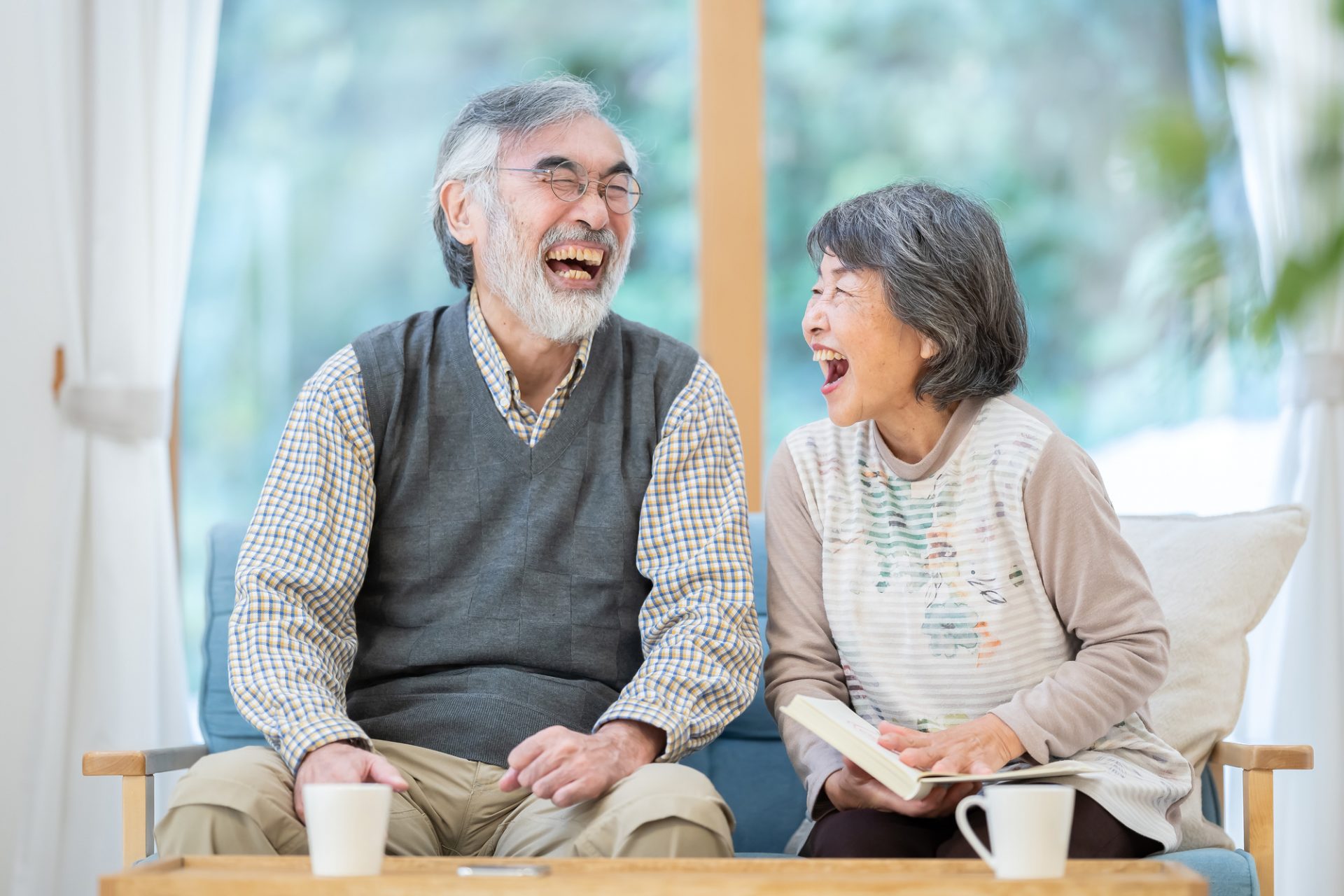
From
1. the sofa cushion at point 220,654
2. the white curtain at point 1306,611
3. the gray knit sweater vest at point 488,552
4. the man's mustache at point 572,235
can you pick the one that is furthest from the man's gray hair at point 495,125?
the white curtain at point 1306,611

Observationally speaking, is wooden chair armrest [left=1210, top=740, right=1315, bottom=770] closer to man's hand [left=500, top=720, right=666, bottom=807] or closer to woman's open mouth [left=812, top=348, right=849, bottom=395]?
woman's open mouth [left=812, top=348, right=849, bottom=395]

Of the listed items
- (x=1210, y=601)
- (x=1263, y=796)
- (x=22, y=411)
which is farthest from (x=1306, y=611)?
(x=22, y=411)

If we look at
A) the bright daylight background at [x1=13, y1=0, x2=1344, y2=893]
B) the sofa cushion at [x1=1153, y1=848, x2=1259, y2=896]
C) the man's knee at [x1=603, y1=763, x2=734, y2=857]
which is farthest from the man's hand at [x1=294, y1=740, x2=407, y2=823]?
the bright daylight background at [x1=13, y1=0, x2=1344, y2=893]

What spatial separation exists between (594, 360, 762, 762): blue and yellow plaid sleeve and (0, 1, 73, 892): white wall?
1561 mm

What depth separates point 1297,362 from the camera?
292 centimetres

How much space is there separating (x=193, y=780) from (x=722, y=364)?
1767mm

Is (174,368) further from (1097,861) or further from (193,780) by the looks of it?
(1097,861)

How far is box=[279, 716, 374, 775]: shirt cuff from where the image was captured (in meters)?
1.70

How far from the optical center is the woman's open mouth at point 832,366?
1982 millimetres

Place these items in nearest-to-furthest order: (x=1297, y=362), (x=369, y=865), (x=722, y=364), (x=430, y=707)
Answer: (x=369, y=865) < (x=430, y=707) < (x=1297, y=362) < (x=722, y=364)

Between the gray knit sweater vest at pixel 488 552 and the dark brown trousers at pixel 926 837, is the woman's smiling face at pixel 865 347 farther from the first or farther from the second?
the dark brown trousers at pixel 926 837

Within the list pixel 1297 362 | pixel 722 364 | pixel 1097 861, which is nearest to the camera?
pixel 1097 861

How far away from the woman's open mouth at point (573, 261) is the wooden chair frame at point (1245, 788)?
956mm

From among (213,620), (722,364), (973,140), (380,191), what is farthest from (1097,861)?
(380,191)
